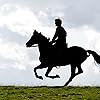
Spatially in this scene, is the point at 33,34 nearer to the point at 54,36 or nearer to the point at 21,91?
the point at 54,36

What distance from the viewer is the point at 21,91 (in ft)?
69.7

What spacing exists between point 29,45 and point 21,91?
5.40 m

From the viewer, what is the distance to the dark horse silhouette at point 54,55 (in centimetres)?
2581

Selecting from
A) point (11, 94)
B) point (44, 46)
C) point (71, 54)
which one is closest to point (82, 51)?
point (71, 54)

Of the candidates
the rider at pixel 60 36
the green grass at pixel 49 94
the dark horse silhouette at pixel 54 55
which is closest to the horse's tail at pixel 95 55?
the dark horse silhouette at pixel 54 55

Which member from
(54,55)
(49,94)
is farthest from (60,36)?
(49,94)

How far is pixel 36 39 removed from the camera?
26.0 m

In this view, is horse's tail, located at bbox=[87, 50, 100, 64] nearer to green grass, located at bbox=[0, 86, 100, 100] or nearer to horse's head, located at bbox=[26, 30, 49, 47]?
horse's head, located at bbox=[26, 30, 49, 47]

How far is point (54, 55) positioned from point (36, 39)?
1464 mm

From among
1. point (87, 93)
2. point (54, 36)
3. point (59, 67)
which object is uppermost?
point (54, 36)

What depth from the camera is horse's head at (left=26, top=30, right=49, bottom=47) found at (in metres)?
25.8

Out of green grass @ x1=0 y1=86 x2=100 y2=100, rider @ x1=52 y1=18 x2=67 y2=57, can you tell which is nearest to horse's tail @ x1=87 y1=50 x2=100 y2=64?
rider @ x1=52 y1=18 x2=67 y2=57

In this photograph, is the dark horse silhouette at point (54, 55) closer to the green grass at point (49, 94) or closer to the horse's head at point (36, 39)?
the horse's head at point (36, 39)

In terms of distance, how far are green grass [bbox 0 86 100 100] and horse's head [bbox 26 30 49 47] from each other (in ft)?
13.4
